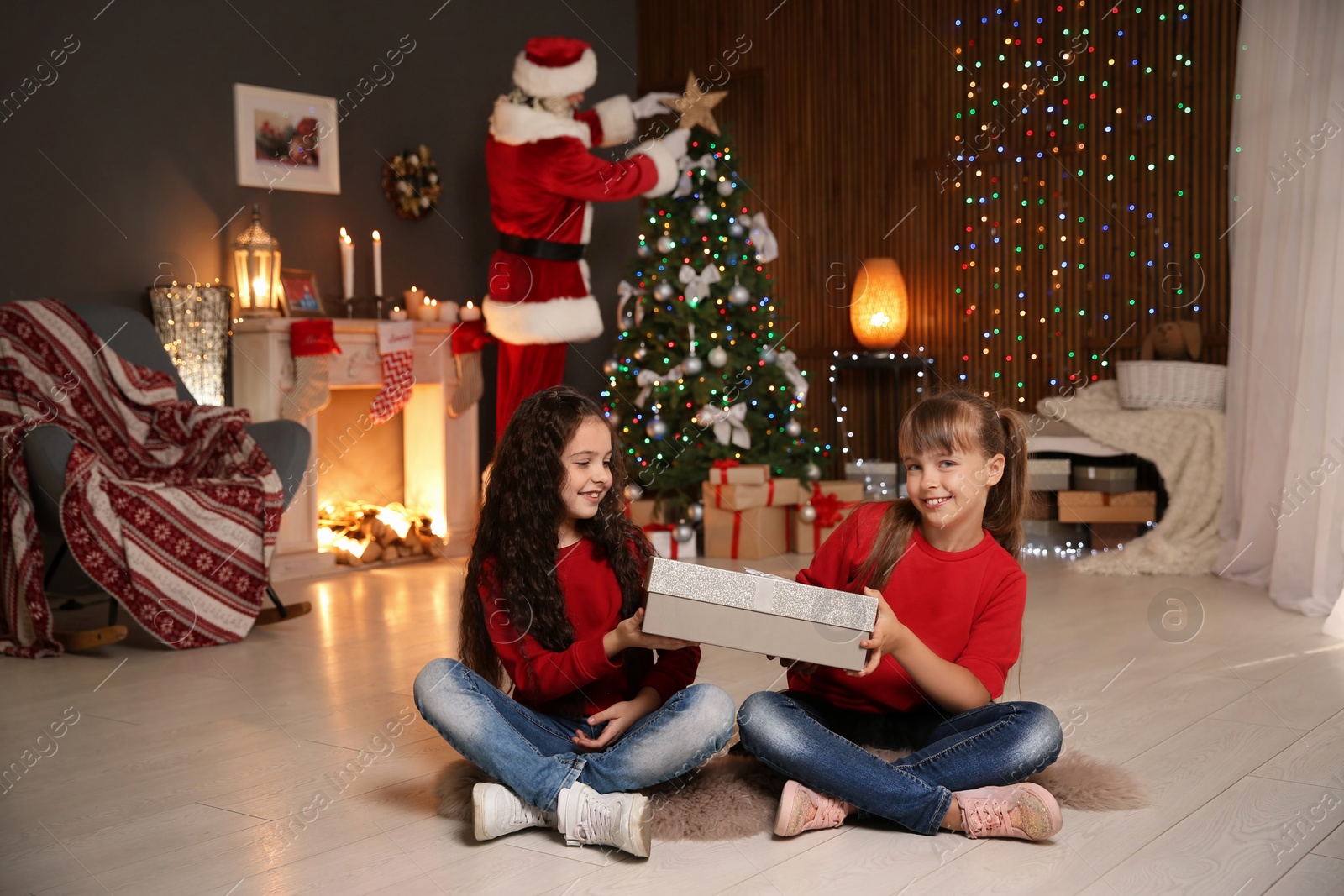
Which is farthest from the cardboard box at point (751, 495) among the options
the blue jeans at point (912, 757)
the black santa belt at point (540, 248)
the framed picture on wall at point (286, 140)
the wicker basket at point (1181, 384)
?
the blue jeans at point (912, 757)

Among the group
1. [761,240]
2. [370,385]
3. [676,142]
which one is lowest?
[370,385]

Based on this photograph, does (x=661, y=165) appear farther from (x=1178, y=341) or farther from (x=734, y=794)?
(x=734, y=794)

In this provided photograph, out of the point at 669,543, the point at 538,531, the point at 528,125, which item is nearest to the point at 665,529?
the point at 669,543

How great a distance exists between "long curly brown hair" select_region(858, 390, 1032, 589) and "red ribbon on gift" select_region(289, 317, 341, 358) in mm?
3003

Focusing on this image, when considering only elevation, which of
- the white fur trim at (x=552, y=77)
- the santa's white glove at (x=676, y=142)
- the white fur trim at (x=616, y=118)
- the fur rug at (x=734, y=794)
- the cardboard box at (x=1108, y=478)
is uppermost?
the white fur trim at (x=552, y=77)

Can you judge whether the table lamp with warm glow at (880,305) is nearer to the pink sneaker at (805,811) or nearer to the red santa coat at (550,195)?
the red santa coat at (550,195)

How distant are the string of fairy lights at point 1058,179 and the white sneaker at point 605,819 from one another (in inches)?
159

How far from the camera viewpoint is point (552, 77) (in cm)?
486

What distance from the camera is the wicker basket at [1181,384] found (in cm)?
460

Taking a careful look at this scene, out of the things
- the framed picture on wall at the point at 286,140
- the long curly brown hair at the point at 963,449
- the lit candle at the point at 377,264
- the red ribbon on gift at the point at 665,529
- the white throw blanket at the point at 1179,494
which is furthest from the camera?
the lit candle at the point at 377,264

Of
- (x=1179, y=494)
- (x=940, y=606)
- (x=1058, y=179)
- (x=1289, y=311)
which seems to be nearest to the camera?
(x=940, y=606)

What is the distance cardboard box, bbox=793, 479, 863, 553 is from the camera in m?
4.95

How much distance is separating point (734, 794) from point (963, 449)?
665mm

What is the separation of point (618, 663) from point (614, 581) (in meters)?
0.14
